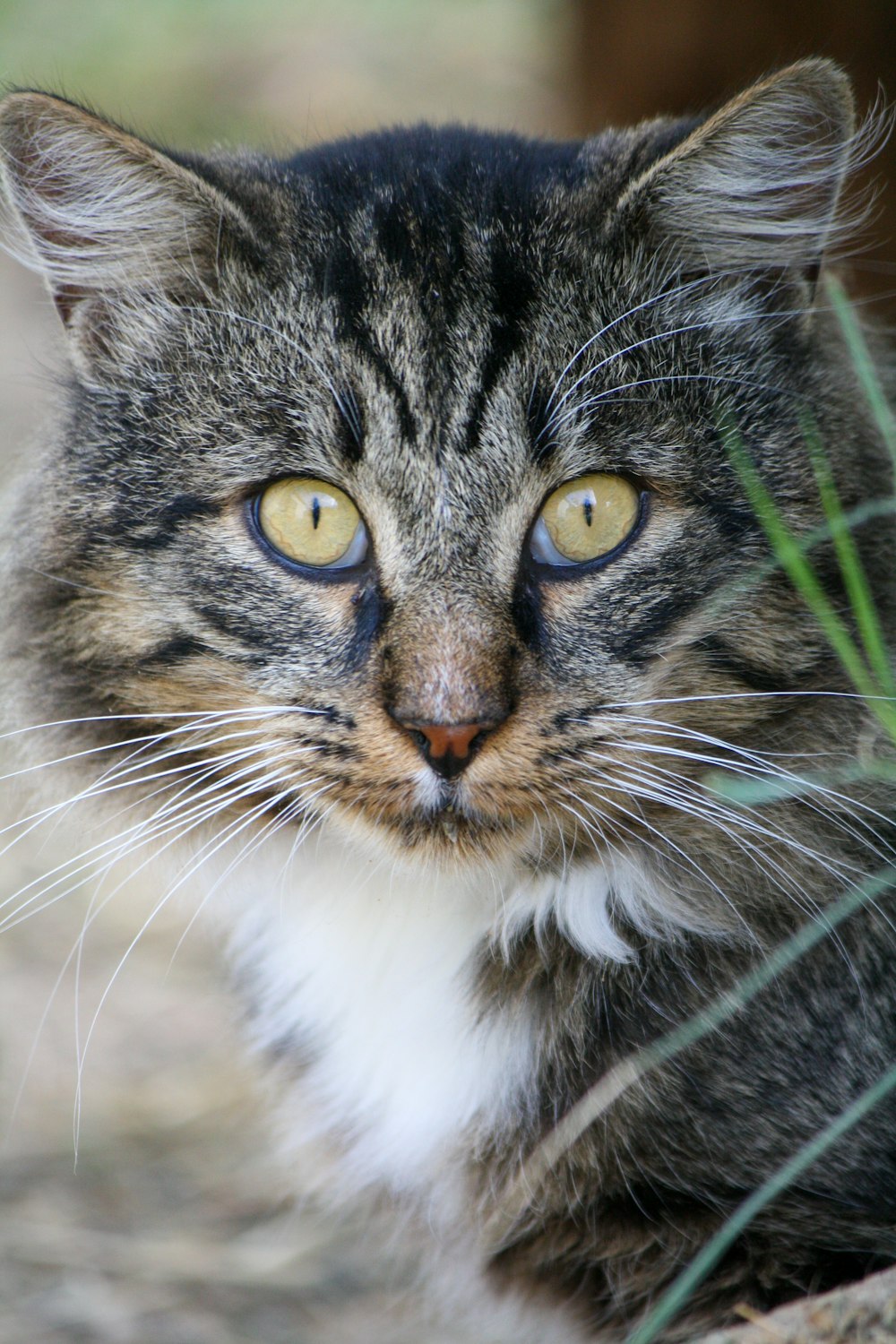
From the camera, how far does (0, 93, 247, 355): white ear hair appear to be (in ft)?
6.48

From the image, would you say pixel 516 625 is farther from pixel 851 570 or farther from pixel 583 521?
pixel 851 570

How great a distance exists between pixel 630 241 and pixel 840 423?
0.43 m

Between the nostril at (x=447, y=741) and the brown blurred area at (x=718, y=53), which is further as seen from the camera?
the brown blurred area at (x=718, y=53)

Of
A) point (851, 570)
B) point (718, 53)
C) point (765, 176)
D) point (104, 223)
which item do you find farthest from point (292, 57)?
point (851, 570)

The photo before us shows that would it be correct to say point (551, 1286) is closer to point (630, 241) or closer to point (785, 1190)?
point (785, 1190)

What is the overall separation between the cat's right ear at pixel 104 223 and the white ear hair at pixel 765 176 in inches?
25.8

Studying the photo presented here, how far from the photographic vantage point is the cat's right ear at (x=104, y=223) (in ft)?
6.50

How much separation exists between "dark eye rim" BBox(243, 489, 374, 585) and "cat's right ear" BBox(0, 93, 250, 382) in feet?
1.12

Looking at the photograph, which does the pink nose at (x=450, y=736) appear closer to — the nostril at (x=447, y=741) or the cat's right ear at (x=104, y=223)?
the nostril at (x=447, y=741)

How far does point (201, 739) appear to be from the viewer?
2049 mm

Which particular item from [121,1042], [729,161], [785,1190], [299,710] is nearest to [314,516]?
[299,710]

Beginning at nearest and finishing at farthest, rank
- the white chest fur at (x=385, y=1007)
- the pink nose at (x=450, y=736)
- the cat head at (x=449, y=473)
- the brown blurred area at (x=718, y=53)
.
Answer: the pink nose at (x=450, y=736)
the cat head at (x=449, y=473)
the white chest fur at (x=385, y=1007)
the brown blurred area at (x=718, y=53)

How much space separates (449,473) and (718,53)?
227 cm

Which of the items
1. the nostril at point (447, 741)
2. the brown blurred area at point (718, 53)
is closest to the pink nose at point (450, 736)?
the nostril at point (447, 741)
